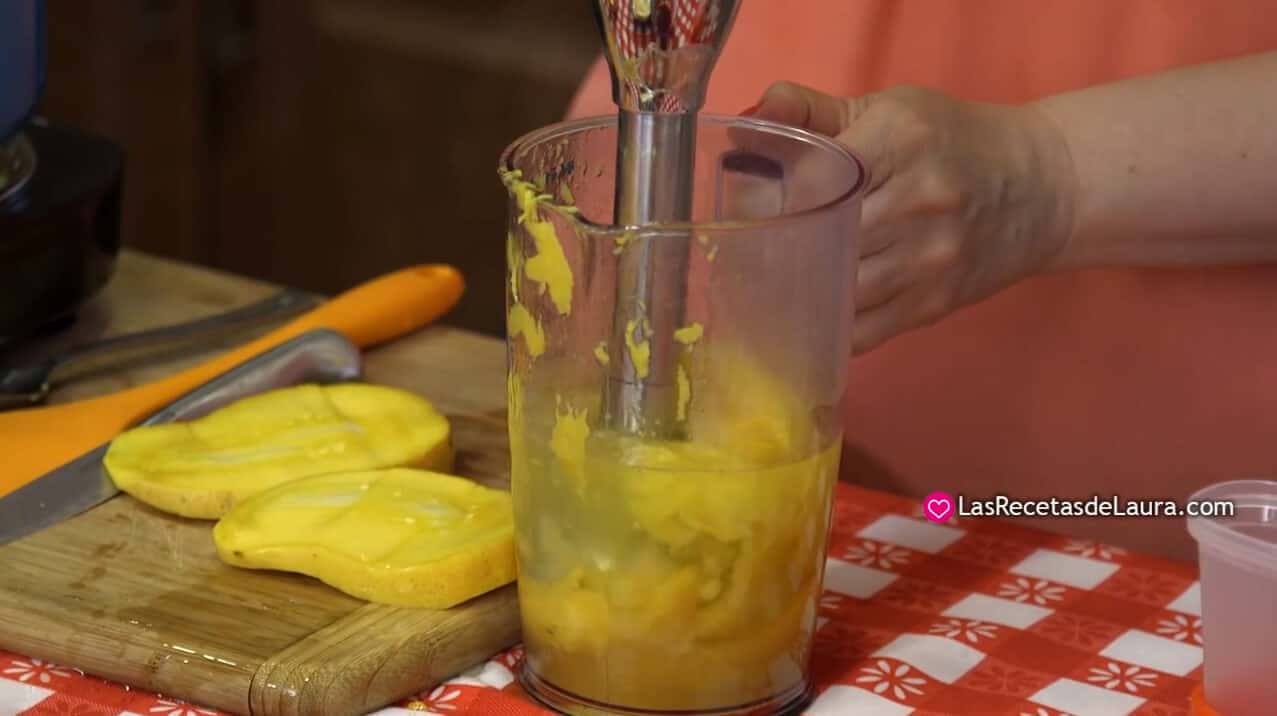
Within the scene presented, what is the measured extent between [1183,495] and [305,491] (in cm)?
58

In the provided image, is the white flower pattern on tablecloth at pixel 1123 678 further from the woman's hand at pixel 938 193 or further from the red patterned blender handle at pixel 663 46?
the red patterned blender handle at pixel 663 46

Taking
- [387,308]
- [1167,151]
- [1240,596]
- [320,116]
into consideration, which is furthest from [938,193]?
[320,116]

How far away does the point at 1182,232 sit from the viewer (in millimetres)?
992

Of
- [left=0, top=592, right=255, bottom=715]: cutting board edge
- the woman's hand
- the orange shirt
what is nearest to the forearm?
the woman's hand

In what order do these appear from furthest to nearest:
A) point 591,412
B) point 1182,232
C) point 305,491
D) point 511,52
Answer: point 511,52
point 1182,232
point 305,491
point 591,412

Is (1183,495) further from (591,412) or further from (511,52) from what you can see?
(511,52)

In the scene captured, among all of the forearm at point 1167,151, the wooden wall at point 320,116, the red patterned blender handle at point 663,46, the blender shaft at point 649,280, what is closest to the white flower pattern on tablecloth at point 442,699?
the blender shaft at point 649,280

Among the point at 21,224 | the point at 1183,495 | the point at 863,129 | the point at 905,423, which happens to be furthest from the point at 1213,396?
the point at 21,224

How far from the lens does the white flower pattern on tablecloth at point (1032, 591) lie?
86 centimetres

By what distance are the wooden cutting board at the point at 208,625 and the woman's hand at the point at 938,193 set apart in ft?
0.81

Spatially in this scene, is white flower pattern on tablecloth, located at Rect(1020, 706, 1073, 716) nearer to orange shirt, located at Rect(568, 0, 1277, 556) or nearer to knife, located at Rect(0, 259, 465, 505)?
orange shirt, located at Rect(568, 0, 1277, 556)

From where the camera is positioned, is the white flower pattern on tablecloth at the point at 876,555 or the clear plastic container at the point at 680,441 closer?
the clear plastic container at the point at 680,441

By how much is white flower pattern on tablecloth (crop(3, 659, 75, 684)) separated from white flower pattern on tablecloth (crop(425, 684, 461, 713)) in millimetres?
154

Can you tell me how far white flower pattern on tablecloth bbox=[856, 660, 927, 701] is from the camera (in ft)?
2.49
